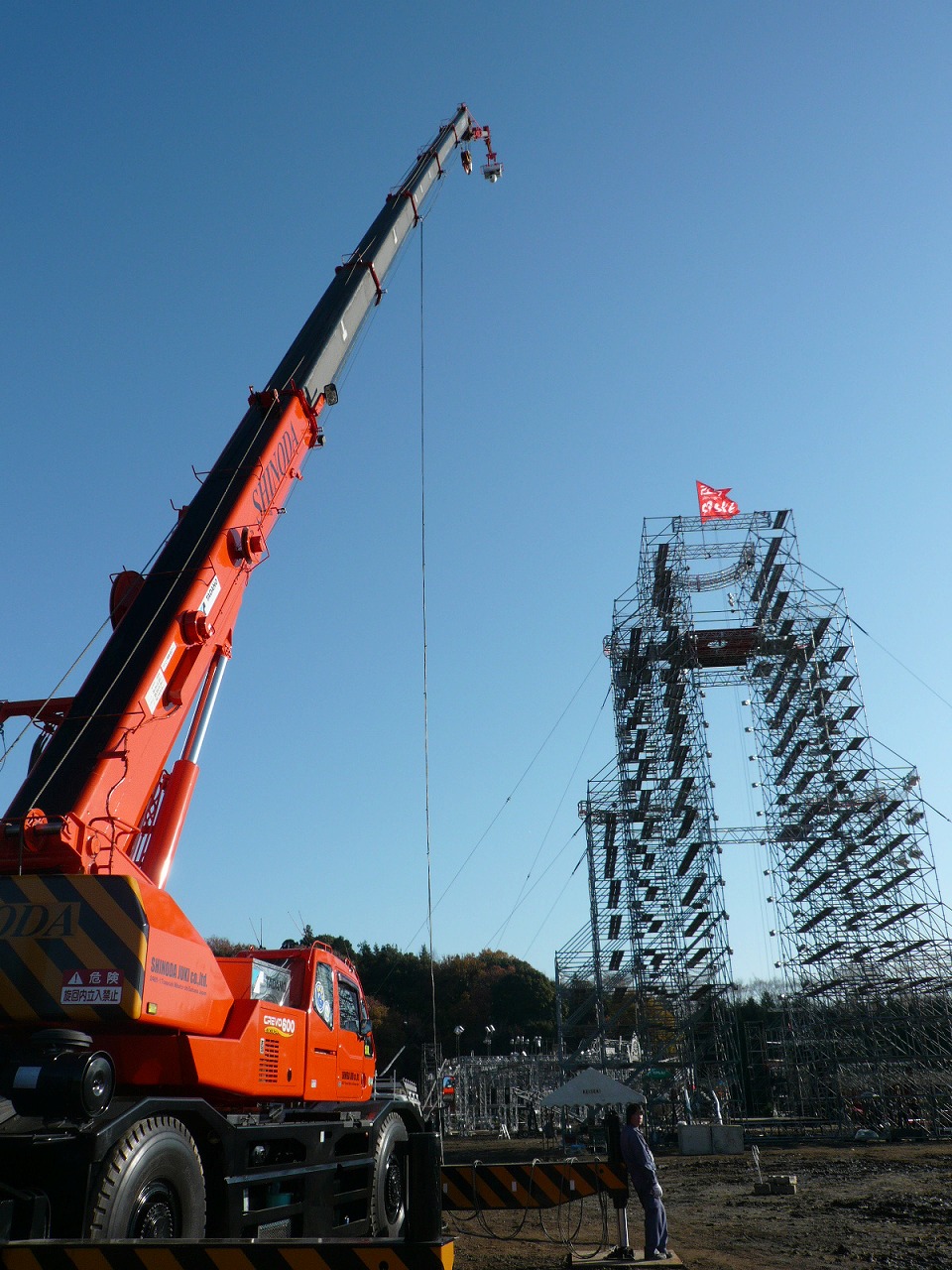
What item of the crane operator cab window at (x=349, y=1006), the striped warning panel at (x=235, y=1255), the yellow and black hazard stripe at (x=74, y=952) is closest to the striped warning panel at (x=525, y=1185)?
the crane operator cab window at (x=349, y=1006)

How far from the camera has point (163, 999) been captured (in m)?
7.12

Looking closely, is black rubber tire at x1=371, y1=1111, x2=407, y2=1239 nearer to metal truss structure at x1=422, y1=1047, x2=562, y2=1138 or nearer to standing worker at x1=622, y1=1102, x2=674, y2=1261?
standing worker at x1=622, y1=1102, x2=674, y2=1261

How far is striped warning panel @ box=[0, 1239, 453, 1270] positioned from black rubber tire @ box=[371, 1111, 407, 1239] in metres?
5.26

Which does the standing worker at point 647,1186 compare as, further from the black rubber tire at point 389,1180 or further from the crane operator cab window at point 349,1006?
the crane operator cab window at point 349,1006

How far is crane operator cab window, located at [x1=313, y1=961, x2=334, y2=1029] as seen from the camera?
10.2 m

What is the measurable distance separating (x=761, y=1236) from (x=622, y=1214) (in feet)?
10.5

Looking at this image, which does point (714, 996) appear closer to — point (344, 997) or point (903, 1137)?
point (903, 1137)

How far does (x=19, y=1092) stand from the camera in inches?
241

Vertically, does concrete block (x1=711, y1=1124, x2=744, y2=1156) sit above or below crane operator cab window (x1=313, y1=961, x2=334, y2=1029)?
below

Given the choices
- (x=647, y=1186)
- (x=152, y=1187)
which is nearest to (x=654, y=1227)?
(x=647, y=1186)

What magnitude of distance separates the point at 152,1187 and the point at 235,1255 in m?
2.22

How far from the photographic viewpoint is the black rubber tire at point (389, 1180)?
9.65m

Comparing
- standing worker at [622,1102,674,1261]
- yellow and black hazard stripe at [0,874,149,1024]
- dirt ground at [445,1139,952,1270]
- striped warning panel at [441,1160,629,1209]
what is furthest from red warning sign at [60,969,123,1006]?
dirt ground at [445,1139,952,1270]

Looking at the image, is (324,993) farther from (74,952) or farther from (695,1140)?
(695,1140)
